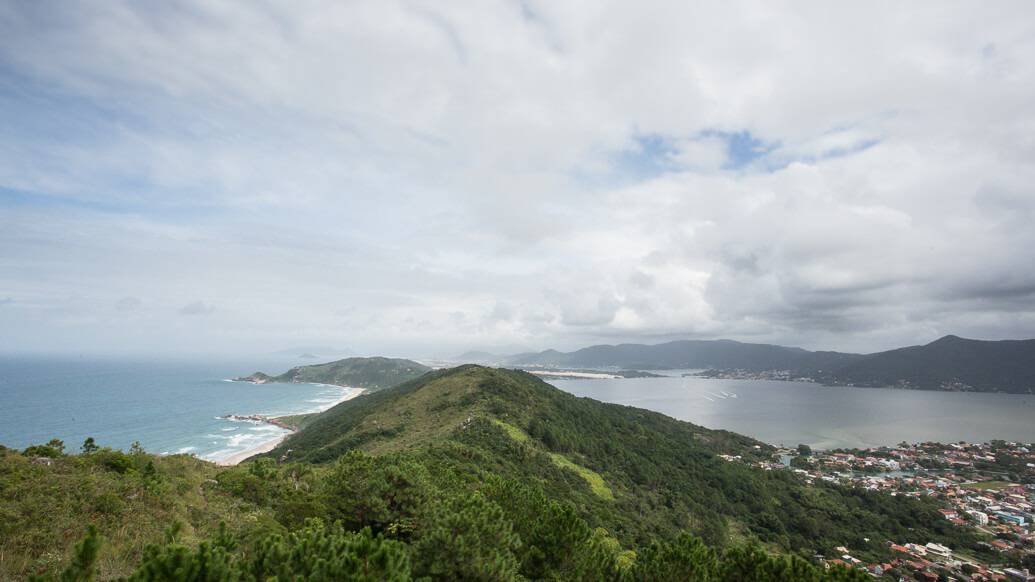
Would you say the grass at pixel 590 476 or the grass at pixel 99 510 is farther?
the grass at pixel 590 476

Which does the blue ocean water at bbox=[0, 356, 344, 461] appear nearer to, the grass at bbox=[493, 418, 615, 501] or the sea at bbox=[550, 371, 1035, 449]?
the grass at bbox=[493, 418, 615, 501]

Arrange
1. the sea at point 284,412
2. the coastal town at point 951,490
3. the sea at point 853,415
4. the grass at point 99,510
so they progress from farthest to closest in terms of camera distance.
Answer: the sea at point 853,415 < the sea at point 284,412 < the coastal town at point 951,490 < the grass at point 99,510

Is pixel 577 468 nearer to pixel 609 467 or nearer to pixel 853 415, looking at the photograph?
pixel 609 467

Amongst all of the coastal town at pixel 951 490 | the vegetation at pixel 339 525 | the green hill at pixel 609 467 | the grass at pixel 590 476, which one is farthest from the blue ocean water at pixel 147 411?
the coastal town at pixel 951 490

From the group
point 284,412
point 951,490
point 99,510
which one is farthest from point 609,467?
point 284,412

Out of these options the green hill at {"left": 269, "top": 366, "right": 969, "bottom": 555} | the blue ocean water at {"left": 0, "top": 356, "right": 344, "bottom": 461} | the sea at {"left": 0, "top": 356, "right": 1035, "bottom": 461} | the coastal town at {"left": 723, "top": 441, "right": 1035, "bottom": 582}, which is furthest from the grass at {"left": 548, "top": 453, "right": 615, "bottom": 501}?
the blue ocean water at {"left": 0, "top": 356, "right": 344, "bottom": 461}

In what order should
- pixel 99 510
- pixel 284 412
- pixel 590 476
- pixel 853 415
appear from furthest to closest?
pixel 853 415, pixel 284 412, pixel 590 476, pixel 99 510

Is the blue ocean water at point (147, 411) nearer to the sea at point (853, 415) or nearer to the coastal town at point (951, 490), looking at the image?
the coastal town at point (951, 490)
